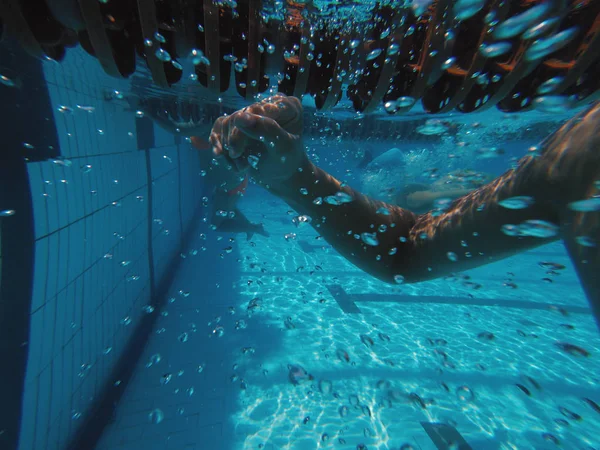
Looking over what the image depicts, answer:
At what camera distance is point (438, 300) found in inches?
269

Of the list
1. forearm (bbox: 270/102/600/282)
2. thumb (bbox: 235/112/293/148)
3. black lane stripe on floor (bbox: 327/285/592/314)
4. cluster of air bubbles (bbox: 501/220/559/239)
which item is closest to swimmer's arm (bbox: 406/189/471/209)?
black lane stripe on floor (bbox: 327/285/592/314)

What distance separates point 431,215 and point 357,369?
2.99m

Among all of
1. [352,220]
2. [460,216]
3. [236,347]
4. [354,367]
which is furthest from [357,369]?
[460,216]

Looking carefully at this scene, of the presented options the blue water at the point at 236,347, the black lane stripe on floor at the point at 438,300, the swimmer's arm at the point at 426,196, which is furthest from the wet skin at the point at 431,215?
the swimmer's arm at the point at 426,196

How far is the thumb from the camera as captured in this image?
5.51 feet

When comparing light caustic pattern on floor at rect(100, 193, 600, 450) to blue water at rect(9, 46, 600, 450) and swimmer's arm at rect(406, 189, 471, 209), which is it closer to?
blue water at rect(9, 46, 600, 450)

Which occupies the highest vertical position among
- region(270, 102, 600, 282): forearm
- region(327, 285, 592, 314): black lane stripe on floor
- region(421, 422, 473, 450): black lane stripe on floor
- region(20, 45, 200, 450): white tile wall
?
region(270, 102, 600, 282): forearm

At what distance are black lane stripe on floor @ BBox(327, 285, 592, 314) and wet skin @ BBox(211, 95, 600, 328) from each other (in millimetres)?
4199

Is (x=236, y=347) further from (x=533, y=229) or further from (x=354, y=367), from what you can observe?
(x=533, y=229)

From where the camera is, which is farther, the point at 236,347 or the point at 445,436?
the point at 236,347

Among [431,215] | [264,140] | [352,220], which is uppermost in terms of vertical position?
[264,140]

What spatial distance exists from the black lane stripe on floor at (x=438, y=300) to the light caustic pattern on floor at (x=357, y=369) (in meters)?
0.05

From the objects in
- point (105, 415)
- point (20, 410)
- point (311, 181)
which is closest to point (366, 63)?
point (311, 181)

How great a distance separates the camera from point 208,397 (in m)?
3.55
